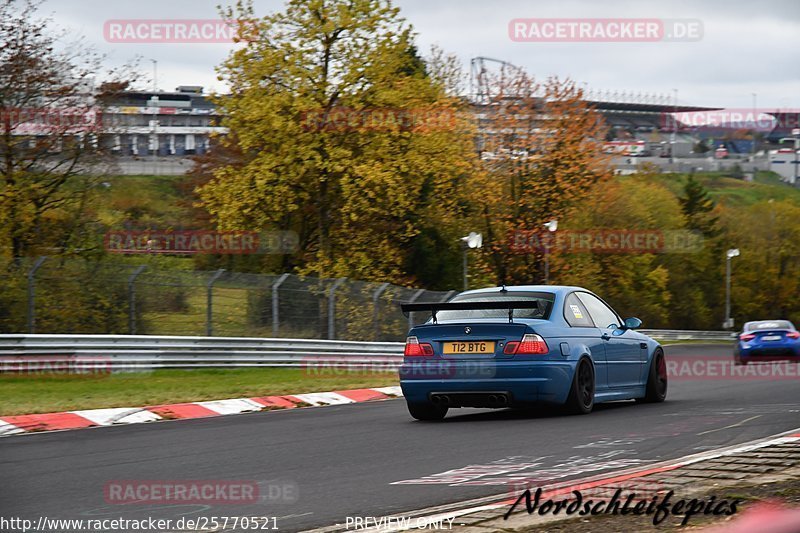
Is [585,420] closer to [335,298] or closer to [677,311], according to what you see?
[335,298]

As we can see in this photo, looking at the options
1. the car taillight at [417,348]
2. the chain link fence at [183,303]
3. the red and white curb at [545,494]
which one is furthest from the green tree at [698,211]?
the red and white curb at [545,494]


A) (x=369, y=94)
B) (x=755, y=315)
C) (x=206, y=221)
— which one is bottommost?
(x=755, y=315)

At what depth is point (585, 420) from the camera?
11.5 meters

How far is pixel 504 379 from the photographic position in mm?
11578

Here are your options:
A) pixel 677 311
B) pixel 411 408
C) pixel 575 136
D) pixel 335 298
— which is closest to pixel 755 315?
pixel 677 311

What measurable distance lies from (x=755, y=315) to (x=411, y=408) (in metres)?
95.0

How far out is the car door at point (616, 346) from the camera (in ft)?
42.2

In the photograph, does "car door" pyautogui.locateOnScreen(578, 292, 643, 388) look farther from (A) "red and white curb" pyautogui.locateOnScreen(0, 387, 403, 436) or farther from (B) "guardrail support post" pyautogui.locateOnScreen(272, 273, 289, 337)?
(B) "guardrail support post" pyautogui.locateOnScreen(272, 273, 289, 337)

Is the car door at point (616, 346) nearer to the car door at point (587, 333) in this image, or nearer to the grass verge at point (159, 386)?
the car door at point (587, 333)

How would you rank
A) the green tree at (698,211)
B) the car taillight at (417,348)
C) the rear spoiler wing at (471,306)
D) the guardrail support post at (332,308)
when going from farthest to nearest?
the green tree at (698,211) → the guardrail support post at (332,308) → the car taillight at (417,348) → the rear spoiler wing at (471,306)

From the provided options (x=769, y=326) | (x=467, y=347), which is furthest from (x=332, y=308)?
(x=467, y=347)

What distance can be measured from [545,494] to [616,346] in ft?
22.0

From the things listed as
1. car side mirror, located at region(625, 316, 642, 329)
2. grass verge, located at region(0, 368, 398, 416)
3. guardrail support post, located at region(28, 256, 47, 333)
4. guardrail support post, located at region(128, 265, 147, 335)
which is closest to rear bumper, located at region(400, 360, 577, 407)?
car side mirror, located at region(625, 316, 642, 329)

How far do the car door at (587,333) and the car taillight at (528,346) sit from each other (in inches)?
24.7
